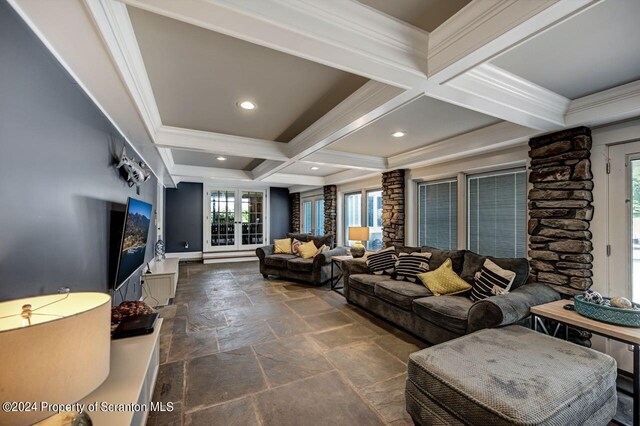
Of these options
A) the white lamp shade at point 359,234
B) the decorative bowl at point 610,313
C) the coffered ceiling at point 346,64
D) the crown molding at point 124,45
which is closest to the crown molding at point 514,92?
the coffered ceiling at point 346,64

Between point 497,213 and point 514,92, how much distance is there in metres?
1.91

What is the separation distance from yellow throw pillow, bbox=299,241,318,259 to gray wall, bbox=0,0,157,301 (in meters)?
3.79

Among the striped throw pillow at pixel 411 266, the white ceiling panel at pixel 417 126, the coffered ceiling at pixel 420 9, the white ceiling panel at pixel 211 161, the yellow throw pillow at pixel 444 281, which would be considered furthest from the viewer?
the white ceiling panel at pixel 211 161

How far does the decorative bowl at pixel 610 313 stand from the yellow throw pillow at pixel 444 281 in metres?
0.99

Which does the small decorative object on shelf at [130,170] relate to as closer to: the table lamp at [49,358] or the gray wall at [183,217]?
the table lamp at [49,358]

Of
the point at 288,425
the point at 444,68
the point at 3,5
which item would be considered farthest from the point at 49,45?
the point at 288,425

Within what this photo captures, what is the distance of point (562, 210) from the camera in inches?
99.3

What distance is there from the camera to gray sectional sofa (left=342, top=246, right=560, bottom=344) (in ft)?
7.30

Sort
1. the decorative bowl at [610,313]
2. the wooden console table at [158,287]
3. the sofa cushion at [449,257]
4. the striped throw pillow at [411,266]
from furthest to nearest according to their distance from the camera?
the wooden console table at [158,287] → the striped throw pillow at [411,266] → the sofa cushion at [449,257] → the decorative bowl at [610,313]

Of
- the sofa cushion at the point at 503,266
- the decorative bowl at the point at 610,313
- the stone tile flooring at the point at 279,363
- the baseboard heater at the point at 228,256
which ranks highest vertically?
the sofa cushion at the point at 503,266

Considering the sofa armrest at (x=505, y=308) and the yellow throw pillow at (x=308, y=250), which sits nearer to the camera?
the sofa armrest at (x=505, y=308)

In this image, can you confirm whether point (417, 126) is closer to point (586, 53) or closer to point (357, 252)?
point (586, 53)

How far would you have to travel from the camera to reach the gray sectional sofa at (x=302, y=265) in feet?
16.5

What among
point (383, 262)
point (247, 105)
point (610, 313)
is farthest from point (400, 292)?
point (247, 105)
